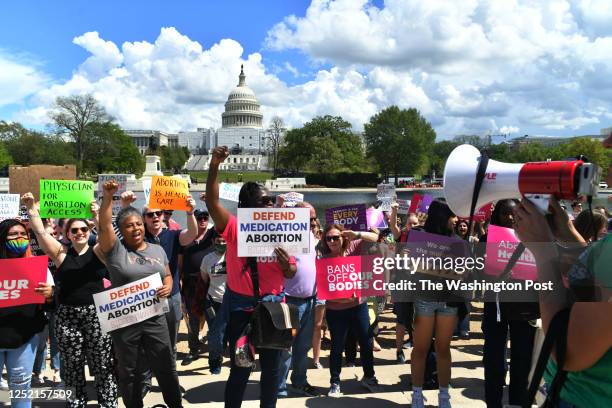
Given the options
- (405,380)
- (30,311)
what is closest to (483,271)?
(405,380)

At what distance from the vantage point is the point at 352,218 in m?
6.58

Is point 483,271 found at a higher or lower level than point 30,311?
higher

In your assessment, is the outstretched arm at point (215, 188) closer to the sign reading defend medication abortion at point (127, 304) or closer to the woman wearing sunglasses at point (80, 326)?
the sign reading defend medication abortion at point (127, 304)

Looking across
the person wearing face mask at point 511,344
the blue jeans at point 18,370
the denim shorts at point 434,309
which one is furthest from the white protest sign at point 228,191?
the person wearing face mask at point 511,344

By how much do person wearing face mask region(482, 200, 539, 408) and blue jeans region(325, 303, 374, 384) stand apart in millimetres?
1155

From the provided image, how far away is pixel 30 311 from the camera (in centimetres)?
391

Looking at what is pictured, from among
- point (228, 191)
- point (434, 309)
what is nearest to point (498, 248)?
point (434, 309)

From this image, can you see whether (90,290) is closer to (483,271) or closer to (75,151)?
(483,271)

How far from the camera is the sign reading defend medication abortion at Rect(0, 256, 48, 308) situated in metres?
3.83

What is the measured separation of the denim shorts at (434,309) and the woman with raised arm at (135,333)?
2021mm

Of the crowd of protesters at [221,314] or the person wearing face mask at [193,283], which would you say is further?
the person wearing face mask at [193,283]

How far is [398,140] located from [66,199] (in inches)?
A: 3095

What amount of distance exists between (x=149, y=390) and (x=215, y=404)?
2.91 feet

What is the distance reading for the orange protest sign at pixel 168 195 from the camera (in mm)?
5699
